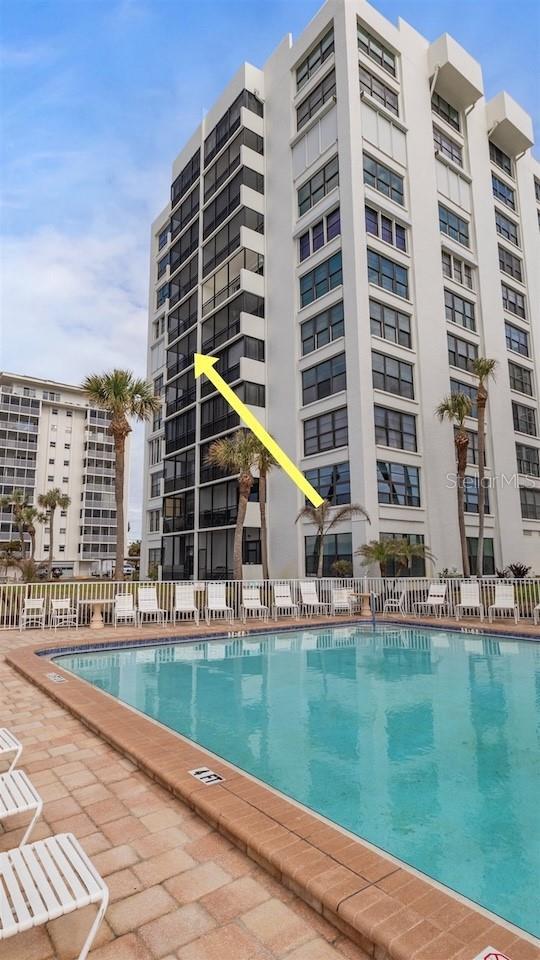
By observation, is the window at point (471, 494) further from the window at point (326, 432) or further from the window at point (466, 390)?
the window at point (326, 432)

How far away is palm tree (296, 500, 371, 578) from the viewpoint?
21.6 meters

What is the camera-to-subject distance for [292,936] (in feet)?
8.07

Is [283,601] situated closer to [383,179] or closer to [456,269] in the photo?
[383,179]

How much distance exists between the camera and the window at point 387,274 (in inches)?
955

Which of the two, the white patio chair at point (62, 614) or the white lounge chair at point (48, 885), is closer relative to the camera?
the white lounge chair at point (48, 885)

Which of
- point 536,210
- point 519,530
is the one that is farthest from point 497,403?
point 536,210

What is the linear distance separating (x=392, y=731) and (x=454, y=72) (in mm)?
34582

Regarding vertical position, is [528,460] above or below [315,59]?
below

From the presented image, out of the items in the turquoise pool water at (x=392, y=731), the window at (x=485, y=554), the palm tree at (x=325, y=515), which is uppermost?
the palm tree at (x=325, y=515)

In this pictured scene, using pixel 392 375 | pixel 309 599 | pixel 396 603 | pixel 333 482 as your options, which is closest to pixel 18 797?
pixel 309 599

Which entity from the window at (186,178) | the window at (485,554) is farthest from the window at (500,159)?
the window at (485,554)

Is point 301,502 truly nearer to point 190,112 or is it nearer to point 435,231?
point 435,231

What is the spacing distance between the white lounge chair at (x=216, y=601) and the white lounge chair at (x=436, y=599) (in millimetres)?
6310

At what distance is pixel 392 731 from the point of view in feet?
21.2
